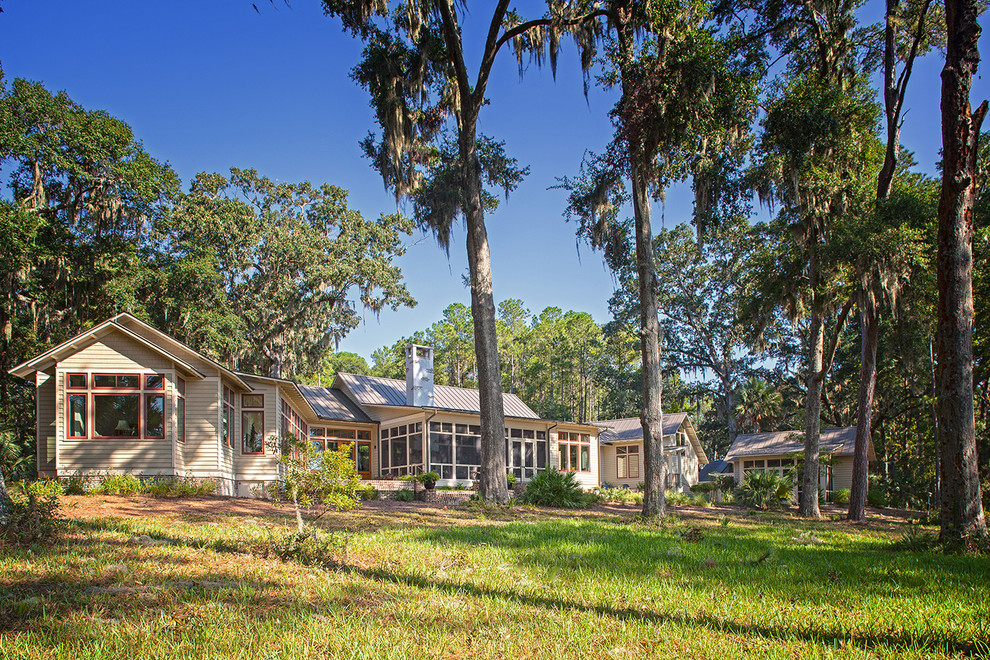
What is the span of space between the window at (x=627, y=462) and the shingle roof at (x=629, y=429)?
2.90 feet

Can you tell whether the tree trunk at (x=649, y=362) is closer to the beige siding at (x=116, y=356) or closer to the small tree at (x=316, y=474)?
the small tree at (x=316, y=474)

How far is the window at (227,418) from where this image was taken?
734 inches

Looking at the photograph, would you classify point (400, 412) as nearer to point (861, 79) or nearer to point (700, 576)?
point (861, 79)

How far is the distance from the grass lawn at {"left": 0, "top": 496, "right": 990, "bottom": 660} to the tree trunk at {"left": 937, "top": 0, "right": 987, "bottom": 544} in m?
1.19

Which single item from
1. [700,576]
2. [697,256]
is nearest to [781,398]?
[697,256]

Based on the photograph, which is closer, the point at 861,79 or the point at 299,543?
the point at 299,543

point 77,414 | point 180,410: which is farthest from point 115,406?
point 180,410

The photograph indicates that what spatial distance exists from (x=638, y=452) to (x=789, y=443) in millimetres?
7929

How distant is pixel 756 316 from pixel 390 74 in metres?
12.2

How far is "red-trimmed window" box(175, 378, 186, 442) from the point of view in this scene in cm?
1714

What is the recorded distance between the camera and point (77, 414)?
1680cm

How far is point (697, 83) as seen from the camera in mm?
12984

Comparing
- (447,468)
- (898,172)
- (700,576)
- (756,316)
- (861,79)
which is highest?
(861,79)

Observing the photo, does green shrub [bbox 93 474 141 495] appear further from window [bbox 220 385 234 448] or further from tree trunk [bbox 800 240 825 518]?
tree trunk [bbox 800 240 825 518]
